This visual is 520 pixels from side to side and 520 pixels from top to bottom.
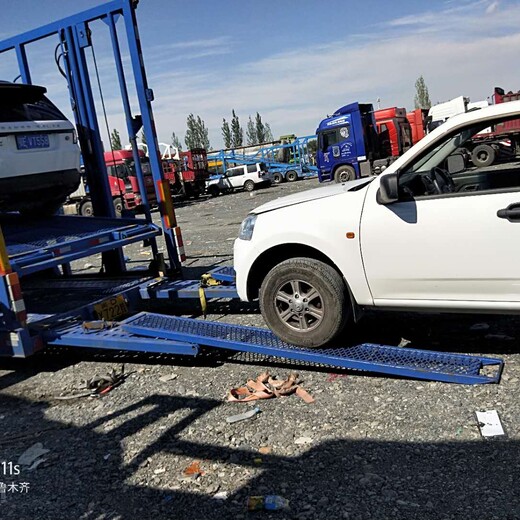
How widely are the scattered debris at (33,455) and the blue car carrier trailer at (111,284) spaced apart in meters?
1.09

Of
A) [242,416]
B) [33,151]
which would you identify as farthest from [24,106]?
[242,416]

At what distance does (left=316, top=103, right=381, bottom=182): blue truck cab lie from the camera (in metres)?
23.6

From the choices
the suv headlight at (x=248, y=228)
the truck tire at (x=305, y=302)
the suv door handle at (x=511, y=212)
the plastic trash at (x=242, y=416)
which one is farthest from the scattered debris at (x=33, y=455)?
the suv door handle at (x=511, y=212)

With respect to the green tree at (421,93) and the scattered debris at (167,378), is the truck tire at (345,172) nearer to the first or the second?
the scattered debris at (167,378)

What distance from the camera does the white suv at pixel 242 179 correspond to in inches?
1314

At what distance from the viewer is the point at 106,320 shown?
18.4 feet

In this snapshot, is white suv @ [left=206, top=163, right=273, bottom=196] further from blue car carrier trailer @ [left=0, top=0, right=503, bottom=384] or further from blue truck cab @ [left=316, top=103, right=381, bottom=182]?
blue car carrier trailer @ [left=0, top=0, right=503, bottom=384]

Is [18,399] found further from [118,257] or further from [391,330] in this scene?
[391,330]

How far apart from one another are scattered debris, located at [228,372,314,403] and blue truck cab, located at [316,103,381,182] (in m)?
20.0

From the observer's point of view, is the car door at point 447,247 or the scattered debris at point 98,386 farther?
the scattered debris at point 98,386

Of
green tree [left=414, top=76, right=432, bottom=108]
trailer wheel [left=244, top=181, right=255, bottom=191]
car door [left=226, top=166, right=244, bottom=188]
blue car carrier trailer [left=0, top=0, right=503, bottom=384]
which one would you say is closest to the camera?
blue car carrier trailer [left=0, top=0, right=503, bottom=384]

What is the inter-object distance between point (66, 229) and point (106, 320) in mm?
1354

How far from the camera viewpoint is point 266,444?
3.56 m

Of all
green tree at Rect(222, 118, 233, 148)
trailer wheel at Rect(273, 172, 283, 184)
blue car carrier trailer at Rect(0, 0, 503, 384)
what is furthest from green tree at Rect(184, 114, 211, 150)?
blue car carrier trailer at Rect(0, 0, 503, 384)
